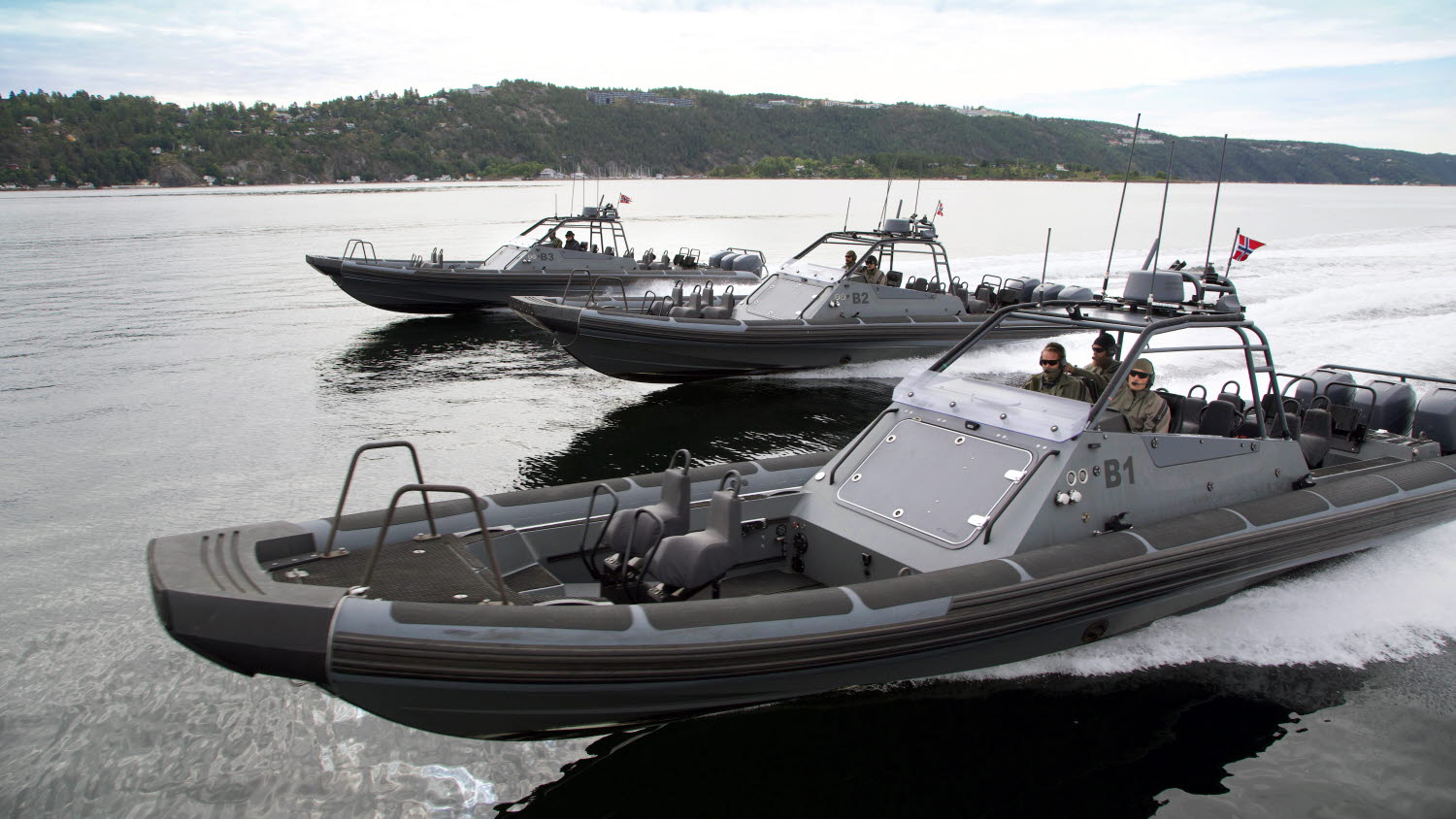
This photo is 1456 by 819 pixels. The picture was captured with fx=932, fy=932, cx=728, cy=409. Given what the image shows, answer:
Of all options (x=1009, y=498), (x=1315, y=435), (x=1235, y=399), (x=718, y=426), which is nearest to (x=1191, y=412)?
(x=1235, y=399)

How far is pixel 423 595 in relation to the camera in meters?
3.97

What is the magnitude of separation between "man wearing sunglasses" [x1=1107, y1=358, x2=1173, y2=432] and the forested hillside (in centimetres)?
6700

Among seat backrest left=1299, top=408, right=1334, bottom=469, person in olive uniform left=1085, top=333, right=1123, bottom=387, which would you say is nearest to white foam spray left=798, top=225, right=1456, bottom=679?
seat backrest left=1299, top=408, right=1334, bottom=469

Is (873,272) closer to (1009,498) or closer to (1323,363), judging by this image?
(1323,363)

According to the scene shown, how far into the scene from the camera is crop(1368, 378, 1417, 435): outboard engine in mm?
7434

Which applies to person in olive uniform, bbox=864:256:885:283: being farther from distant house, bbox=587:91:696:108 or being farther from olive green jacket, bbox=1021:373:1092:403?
distant house, bbox=587:91:696:108

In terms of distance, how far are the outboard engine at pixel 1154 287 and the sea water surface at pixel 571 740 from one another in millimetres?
1885

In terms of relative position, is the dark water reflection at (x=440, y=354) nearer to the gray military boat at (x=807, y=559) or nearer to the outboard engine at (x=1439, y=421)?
the gray military boat at (x=807, y=559)

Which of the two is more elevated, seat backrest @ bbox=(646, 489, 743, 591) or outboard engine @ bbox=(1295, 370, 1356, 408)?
outboard engine @ bbox=(1295, 370, 1356, 408)

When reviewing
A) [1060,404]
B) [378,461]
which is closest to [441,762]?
[1060,404]

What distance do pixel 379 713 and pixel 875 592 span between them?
2.16 metres

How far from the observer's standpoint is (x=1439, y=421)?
714cm

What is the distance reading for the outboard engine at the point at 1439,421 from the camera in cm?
711

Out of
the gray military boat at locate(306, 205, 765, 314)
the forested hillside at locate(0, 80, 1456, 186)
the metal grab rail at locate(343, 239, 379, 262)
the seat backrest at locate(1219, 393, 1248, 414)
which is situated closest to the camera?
the seat backrest at locate(1219, 393, 1248, 414)
